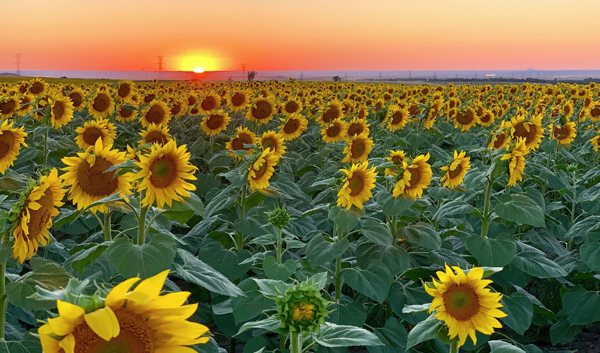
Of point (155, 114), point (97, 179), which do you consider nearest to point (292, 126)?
point (155, 114)

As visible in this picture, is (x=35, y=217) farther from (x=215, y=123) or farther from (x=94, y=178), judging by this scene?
(x=215, y=123)

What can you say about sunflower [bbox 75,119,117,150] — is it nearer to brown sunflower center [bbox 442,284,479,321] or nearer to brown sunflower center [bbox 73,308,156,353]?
brown sunflower center [bbox 442,284,479,321]

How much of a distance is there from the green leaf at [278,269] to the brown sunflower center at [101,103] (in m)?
6.93

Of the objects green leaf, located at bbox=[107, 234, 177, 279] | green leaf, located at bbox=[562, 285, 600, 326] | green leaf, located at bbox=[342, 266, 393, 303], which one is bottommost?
green leaf, located at bbox=[562, 285, 600, 326]

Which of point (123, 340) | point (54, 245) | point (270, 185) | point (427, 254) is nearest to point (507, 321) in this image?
point (427, 254)

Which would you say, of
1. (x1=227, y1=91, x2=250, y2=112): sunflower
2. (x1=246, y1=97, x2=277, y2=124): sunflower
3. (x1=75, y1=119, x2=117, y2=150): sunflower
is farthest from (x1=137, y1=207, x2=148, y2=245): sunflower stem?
(x1=227, y1=91, x2=250, y2=112): sunflower

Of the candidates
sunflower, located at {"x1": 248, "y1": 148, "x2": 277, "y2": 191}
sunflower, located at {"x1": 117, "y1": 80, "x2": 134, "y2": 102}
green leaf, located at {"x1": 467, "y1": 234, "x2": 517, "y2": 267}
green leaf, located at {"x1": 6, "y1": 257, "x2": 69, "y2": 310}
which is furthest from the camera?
sunflower, located at {"x1": 117, "y1": 80, "x2": 134, "y2": 102}

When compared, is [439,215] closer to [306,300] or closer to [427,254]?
[427,254]

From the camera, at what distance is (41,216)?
231 centimetres

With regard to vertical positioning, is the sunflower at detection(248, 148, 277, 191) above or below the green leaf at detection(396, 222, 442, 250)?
above

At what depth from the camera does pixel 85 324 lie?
115 centimetres

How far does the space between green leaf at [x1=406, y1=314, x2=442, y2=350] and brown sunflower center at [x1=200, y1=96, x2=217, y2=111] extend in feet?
25.5

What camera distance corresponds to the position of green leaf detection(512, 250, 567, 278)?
3.66 m

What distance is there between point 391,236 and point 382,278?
311 mm
